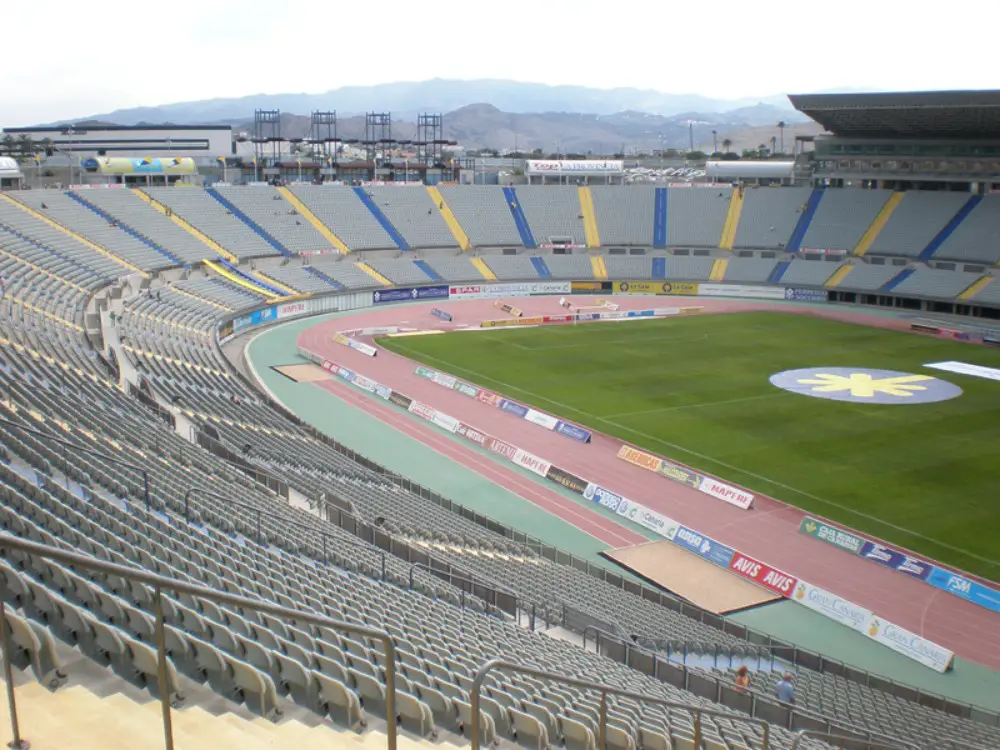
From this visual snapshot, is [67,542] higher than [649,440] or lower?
higher

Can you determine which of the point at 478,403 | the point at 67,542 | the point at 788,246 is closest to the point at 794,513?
the point at 478,403

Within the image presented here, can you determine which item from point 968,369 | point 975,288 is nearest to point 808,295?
point 975,288

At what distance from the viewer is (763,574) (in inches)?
1064

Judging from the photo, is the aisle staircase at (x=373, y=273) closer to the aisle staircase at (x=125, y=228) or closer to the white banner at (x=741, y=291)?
the aisle staircase at (x=125, y=228)

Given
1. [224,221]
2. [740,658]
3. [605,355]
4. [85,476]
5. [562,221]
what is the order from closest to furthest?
[85,476]
[740,658]
[605,355]
[224,221]
[562,221]

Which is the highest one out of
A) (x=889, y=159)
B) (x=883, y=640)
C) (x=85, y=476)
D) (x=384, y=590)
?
(x=889, y=159)

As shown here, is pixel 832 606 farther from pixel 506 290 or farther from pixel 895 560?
pixel 506 290

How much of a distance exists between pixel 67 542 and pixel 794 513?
25.6 m

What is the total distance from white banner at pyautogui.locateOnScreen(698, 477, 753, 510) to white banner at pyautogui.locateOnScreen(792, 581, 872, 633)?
637 cm

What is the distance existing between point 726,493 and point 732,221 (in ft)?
197

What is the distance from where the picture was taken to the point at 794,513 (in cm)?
3172

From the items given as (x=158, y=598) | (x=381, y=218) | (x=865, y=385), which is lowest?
(x=865, y=385)

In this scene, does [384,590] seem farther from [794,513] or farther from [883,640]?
[794,513]

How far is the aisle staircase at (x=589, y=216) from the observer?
88.8 m
